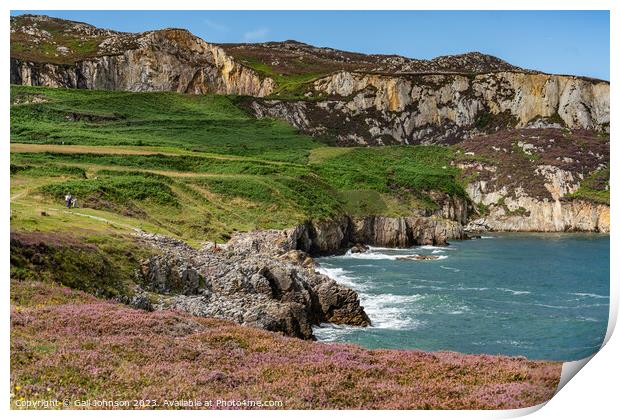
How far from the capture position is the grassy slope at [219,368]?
40.1 ft

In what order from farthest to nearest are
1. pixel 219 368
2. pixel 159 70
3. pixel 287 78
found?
1. pixel 287 78
2. pixel 159 70
3. pixel 219 368

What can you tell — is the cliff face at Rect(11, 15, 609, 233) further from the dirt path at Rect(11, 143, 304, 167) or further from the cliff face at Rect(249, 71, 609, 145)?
the dirt path at Rect(11, 143, 304, 167)

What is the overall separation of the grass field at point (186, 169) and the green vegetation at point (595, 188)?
59.0ft

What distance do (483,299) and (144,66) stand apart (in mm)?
123993

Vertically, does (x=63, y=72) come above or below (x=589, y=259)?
above

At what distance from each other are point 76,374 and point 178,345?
2.91 meters

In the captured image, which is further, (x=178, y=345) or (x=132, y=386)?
(x=178, y=345)

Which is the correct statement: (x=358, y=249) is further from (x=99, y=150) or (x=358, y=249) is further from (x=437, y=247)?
(x=99, y=150)

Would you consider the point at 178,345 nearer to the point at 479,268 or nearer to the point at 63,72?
the point at 479,268

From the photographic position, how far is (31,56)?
12769cm

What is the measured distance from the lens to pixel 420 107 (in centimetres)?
13388

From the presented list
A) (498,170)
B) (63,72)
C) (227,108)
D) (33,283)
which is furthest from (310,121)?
(33,283)

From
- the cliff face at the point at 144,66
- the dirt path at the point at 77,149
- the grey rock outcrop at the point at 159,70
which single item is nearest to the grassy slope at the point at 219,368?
the dirt path at the point at 77,149

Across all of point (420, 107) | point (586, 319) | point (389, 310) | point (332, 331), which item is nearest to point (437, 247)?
point (389, 310)
